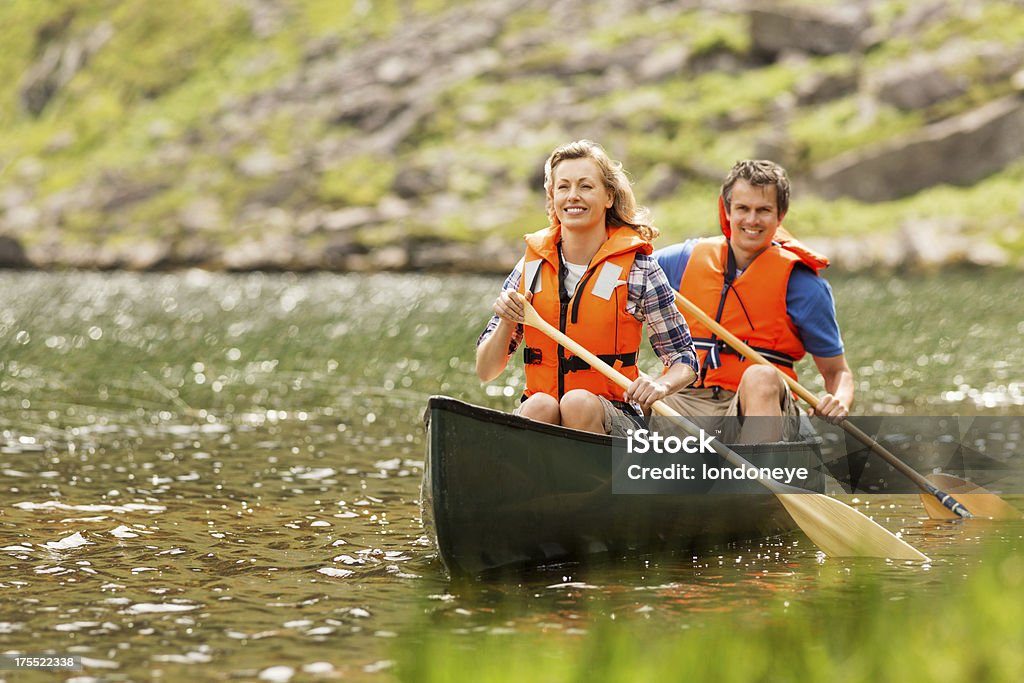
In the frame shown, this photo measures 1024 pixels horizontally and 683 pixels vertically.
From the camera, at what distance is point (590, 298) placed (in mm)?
6789

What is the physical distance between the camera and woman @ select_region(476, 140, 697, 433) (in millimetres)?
6707

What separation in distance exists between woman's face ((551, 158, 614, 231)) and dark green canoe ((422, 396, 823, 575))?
1.18 meters

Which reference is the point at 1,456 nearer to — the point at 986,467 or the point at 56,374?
the point at 56,374

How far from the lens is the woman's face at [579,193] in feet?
21.9

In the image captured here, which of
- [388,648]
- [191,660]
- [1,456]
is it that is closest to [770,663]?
[388,648]

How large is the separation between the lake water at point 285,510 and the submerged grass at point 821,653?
3.15 feet

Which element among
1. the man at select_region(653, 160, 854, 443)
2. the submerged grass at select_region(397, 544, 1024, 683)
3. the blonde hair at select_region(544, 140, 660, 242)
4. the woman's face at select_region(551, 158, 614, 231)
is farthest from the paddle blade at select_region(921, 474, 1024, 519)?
the submerged grass at select_region(397, 544, 1024, 683)

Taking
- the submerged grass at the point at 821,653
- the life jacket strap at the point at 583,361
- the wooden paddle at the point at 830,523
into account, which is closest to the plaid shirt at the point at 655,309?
the life jacket strap at the point at 583,361

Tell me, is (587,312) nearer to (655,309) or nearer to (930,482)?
(655,309)

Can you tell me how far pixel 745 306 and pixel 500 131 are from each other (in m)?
49.5

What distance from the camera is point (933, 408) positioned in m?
13.4

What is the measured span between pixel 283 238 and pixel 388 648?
45.5 metres

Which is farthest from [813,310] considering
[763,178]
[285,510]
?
[285,510]

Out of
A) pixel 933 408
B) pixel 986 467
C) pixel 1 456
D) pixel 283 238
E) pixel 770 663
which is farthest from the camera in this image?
pixel 283 238
